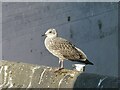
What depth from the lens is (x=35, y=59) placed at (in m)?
6.15

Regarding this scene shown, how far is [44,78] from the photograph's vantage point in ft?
6.23

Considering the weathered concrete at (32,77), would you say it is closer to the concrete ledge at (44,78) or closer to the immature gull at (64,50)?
the concrete ledge at (44,78)

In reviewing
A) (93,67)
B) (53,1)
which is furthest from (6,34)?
(93,67)

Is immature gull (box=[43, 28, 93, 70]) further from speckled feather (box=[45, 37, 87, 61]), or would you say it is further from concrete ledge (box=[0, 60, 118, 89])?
concrete ledge (box=[0, 60, 118, 89])

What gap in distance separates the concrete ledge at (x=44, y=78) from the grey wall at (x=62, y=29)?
361cm

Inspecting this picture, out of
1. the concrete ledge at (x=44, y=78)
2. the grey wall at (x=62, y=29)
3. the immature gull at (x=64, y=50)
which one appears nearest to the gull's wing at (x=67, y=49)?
the immature gull at (x=64, y=50)

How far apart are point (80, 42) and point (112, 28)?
4.70ft

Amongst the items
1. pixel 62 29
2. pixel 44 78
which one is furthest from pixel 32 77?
pixel 62 29

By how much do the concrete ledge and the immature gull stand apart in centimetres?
60

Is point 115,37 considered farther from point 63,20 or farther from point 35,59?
point 35,59

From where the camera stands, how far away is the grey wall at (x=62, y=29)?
5.73 metres

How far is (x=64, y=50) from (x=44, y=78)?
854mm

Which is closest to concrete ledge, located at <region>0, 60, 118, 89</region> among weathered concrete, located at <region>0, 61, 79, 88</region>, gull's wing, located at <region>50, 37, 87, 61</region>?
weathered concrete, located at <region>0, 61, 79, 88</region>

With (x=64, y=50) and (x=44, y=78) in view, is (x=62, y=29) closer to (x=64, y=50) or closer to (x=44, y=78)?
(x=64, y=50)
